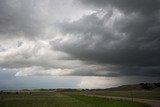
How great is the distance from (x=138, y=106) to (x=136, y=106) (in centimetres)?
35

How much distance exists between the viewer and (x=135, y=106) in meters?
44.7

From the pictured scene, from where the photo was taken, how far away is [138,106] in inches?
1752

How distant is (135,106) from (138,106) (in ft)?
1.71

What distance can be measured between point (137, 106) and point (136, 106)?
0.20 metres

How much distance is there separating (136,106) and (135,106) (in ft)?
0.60

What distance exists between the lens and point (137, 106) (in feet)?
146

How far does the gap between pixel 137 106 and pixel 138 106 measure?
7.7 inches

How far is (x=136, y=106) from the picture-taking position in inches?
1754
